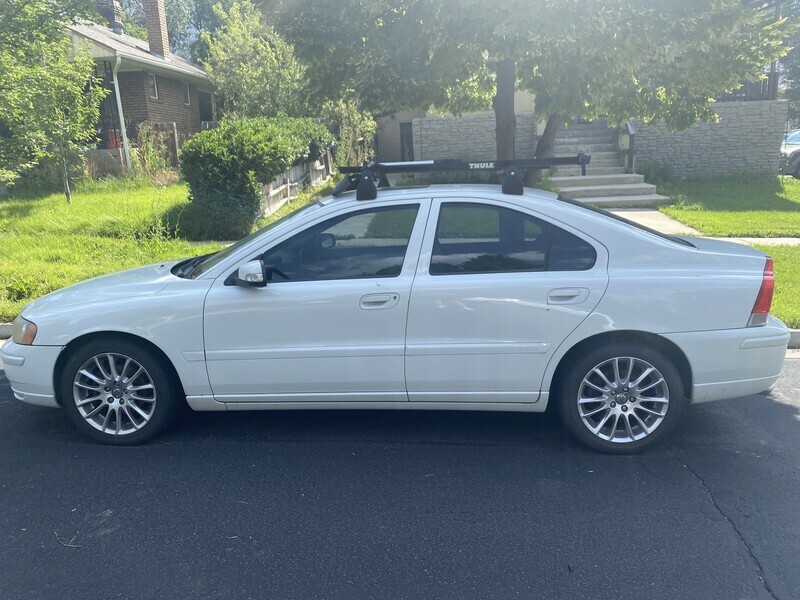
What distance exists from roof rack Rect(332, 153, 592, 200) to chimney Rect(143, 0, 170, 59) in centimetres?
2111

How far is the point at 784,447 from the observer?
4.32 metres

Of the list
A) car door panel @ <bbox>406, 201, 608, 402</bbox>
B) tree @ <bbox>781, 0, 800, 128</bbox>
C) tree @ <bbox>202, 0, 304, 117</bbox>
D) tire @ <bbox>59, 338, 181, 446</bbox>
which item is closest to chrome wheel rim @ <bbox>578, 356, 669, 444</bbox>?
car door panel @ <bbox>406, 201, 608, 402</bbox>

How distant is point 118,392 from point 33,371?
1.80ft

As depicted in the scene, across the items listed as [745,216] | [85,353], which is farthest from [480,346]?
[745,216]

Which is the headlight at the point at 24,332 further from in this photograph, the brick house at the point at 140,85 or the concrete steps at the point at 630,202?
the brick house at the point at 140,85

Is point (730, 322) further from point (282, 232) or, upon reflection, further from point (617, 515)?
point (282, 232)

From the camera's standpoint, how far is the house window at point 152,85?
20.6 metres

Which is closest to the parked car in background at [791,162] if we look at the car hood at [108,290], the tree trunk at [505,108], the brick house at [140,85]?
the tree trunk at [505,108]

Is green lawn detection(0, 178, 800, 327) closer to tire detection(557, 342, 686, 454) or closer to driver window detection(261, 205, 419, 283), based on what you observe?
tire detection(557, 342, 686, 454)

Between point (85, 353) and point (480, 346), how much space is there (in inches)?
95.9

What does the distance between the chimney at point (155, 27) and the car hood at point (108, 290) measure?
2099 centimetres

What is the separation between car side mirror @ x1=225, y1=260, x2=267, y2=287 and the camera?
160 inches

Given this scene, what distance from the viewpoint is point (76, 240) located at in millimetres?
10133

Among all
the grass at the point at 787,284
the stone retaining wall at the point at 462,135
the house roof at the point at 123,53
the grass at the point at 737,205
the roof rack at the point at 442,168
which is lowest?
the grass at the point at 787,284
